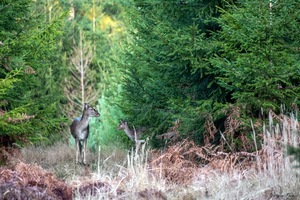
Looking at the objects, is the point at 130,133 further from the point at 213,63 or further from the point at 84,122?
the point at 213,63

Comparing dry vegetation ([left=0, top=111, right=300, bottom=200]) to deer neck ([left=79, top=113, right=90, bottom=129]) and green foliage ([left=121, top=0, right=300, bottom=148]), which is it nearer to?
green foliage ([left=121, top=0, right=300, bottom=148])

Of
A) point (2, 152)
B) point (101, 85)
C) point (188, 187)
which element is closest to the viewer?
point (188, 187)

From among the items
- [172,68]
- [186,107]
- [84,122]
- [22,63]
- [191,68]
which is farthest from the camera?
[84,122]

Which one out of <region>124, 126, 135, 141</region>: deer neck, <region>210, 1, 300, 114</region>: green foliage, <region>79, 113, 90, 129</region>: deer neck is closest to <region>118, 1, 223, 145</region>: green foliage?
<region>124, 126, 135, 141</region>: deer neck

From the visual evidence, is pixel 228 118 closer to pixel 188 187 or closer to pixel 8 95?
pixel 188 187

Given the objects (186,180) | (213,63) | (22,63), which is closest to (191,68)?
(213,63)

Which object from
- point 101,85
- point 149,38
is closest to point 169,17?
point 149,38

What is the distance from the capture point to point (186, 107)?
12.6 meters

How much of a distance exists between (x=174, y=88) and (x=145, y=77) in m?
1.38

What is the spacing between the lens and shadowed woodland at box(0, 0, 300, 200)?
30.6 feet

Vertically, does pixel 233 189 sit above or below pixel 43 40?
below

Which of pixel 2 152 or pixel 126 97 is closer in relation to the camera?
pixel 2 152

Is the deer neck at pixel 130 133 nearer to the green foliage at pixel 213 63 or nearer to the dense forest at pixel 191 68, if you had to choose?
the dense forest at pixel 191 68

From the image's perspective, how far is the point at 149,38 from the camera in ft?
48.1
